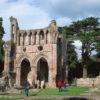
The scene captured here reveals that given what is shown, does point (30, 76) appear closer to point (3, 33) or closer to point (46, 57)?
point (46, 57)

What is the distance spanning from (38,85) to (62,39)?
8.75 metres

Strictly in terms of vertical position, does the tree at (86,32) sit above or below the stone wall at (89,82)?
above

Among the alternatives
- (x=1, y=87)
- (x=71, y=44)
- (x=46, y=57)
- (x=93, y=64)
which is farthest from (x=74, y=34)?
(x=1, y=87)

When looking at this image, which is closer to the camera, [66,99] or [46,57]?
[66,99]

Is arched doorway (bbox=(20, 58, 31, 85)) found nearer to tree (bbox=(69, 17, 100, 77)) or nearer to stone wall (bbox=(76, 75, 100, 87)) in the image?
stone wall (bbox=(76, 75, 100, 87))

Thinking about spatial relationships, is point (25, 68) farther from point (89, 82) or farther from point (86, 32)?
point (86, 32)

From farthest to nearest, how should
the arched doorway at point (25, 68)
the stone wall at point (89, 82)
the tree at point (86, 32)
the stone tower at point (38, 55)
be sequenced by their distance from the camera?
1. the tree at point (86, 32)
2. the arched doorway at point (25, 68)
3. the stone wall at point (89, 82)
4. the stone tower at point (38, 55)

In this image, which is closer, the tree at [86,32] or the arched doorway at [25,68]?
the arched doorway at [25,68]

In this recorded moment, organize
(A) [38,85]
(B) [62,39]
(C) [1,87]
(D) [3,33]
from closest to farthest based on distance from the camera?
(C) [1,87] → (A) [38,85] → (B) [62,39] → (D) [3,33]

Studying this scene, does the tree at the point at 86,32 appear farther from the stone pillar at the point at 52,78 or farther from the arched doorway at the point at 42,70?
the stone pillar at the point at 52,78

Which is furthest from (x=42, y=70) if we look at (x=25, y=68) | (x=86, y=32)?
(x=86, y=32)

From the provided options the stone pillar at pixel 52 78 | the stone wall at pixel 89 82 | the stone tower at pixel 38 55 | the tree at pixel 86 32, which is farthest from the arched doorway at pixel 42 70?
the tree at pixel 86 32

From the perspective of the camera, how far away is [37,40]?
55281mm

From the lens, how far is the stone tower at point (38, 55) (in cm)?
5372
